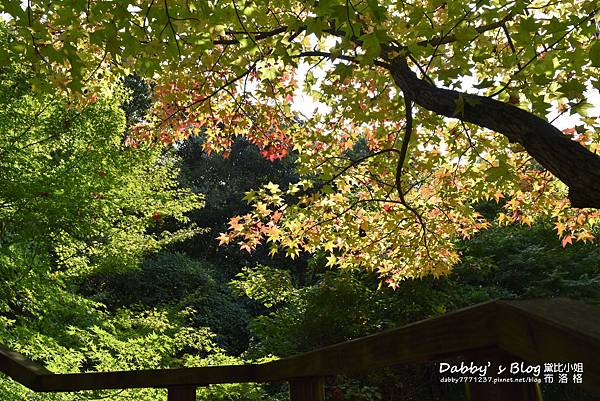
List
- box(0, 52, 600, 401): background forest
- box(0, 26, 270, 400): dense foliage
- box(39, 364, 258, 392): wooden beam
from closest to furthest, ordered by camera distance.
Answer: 1. box(39, 364, 258, 392): wooden beam
2. box(0, 26, 270, 400): dense foliage
3. box(0, 52, 600, 401): background forest

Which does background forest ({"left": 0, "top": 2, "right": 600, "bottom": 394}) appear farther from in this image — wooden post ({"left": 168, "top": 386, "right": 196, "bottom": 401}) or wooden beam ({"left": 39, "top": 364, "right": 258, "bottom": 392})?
wooden post ({"left": 168, "top": 386, "right": 196, "bottom": 401})

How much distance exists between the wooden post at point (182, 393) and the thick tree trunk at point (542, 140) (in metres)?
1.92

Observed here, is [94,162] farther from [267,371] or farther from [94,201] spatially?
[267,371]

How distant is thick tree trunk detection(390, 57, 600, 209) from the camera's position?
2293 mm

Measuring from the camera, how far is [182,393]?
208 centimetres

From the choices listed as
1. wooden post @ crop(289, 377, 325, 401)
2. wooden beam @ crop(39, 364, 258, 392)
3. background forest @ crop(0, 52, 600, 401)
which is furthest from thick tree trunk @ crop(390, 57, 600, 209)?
background forest @ crop(0, 52, 600, 401)

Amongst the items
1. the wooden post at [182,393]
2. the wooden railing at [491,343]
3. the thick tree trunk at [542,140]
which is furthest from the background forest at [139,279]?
the wooden railing at [491,343]

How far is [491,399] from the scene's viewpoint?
84 cm

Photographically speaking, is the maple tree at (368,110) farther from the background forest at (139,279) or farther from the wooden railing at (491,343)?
the wooden railing at (491,343)

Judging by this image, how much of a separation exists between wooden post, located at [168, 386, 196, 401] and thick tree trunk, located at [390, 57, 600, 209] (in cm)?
192

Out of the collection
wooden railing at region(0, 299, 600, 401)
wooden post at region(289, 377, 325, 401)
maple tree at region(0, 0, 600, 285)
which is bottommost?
wooden post at region(289, 377, 325, 401)

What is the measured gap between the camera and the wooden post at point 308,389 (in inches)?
63.4

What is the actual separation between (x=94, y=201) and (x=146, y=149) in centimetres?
142

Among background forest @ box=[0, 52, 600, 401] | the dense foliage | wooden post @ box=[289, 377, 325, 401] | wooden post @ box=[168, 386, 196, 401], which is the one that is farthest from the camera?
background forest @ box=[0, 52, 600, 401]
